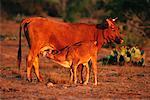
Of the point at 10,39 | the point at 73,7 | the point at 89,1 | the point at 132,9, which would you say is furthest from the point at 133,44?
the point at 89,1

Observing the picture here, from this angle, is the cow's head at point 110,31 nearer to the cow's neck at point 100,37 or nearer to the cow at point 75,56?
the cow's neck at point 100,37

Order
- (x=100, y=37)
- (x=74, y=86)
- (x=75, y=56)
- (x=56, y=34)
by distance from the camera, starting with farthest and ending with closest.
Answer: (x=100, y=37) < (x=56, y=34) < (x=75, y=56) < (x=74, y=86)

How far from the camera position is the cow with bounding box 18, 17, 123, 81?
14.8 metres

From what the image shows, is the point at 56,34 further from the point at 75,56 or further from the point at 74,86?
the point at 74,86

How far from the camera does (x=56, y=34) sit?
1491 centimetres

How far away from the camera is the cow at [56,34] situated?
48.6 ft

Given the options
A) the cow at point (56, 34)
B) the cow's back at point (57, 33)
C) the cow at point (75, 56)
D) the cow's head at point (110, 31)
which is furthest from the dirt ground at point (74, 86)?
the cow's head at point (110, 31)

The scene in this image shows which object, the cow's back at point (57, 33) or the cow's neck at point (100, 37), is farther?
the cow's neck at point (100, 37)

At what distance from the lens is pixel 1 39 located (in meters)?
31.4

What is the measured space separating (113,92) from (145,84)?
5.87 ft

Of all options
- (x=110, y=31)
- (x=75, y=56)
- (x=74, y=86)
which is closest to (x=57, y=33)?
(x=75, y=56)

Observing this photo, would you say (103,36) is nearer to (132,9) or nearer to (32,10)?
(132,9)

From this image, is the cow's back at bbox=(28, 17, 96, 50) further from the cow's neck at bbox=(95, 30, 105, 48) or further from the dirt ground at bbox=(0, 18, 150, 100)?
the dirt ground at bbox=(0, 18, 150, 100)

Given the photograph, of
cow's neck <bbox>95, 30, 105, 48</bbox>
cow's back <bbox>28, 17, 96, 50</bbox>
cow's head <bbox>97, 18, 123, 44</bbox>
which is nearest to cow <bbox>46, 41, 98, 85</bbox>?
cow's back <bbox>28, 17, 96, 50</bbox>
